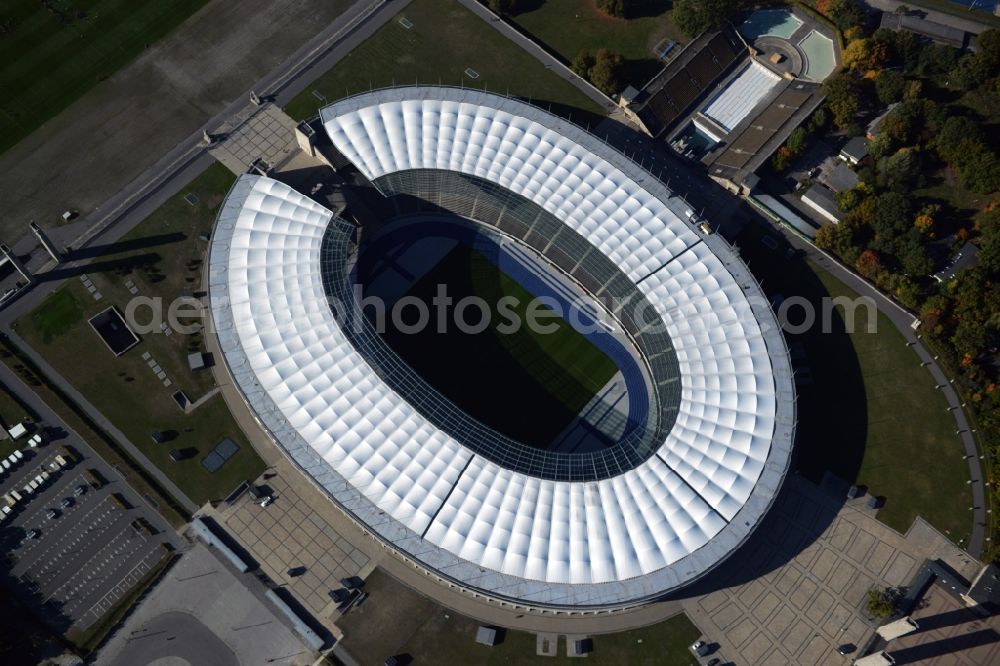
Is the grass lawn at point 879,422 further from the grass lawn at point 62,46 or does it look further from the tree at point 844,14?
the grass lawn at point 62,46

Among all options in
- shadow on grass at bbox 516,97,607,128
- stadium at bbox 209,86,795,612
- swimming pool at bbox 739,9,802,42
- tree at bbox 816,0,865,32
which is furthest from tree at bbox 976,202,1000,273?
shadow on grass at bbox 516,97,607,128

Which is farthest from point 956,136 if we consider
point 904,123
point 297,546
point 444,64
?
point 297,546

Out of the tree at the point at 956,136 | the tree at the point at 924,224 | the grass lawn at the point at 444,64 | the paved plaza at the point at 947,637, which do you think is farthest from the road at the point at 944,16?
the paved plaza at the point at 947,637

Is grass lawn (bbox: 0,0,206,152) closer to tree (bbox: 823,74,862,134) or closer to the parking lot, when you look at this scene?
the parking lot

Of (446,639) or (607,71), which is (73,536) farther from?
(607,71)

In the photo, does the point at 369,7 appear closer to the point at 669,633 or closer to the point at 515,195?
the point at 515,195

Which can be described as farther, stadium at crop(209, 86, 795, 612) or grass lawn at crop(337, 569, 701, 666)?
grass lawn at crop(337, 569, 701, 666)
